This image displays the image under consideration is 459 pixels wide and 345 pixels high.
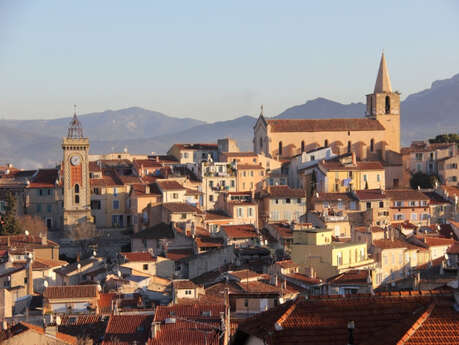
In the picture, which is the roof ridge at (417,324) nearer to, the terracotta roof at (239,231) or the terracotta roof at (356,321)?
the terracotta roof at (356,321)

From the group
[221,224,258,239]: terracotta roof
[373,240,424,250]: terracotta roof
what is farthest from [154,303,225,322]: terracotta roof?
[221,224,258,239]: terracotta roof

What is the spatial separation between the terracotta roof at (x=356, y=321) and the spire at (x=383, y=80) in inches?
2946

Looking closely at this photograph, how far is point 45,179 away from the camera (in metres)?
64.5

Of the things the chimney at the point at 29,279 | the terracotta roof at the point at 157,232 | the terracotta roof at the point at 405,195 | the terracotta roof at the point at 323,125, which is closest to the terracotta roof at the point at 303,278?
the chimney at the point at 29,279

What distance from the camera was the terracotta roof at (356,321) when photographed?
12.5 metres

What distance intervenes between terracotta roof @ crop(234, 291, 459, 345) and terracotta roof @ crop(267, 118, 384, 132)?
64.9 meters

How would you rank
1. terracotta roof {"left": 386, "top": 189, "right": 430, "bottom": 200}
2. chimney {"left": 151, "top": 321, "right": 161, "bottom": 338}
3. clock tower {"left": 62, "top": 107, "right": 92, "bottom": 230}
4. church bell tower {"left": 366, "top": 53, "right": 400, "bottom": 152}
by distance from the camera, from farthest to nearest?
church bell tower {"left": 366, "top": 53, "right": 400, "bottom": 152}
terracotta roof {"left": 386, "top": 189, "right": 430, "bottom": 200}
clock tower {"left": 62, "top": 107, "right": 92, "bottom": 230}
chimney {"left": 151, "top": 321, "right": 161, "bottom": 338}

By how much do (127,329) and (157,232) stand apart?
27.6m

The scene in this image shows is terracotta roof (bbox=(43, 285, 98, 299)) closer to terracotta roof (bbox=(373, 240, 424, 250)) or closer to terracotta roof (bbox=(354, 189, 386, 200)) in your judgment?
terracotta roof (bbox=(373, 240, 424, 250))

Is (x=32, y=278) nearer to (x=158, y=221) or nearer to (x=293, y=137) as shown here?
(x=158, y=221)

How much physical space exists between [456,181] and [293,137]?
45.6 ft

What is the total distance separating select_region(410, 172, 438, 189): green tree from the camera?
7214 centimetres

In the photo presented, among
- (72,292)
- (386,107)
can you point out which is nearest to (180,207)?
(72,292)

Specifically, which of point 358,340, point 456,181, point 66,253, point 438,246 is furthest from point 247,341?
point 456,181
